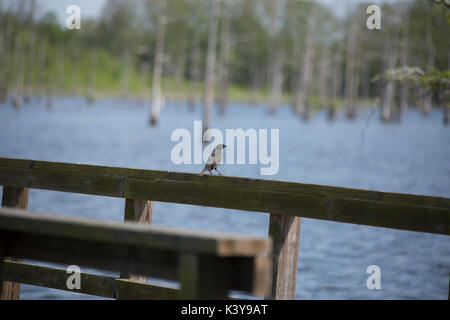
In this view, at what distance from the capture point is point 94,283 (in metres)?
4.84

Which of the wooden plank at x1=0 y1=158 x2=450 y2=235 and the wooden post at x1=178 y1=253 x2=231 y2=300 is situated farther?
the wooden plank at x1=0 y1=158 x2=450 y2=235

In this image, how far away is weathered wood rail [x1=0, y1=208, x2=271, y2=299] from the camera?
2371mm

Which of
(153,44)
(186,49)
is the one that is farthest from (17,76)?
(186,49)

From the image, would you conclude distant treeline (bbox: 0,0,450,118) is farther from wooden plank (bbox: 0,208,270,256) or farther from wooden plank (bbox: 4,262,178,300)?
wooden plank (bbox: 0,208,270,256)

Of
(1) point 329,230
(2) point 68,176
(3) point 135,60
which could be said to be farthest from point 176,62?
(2) point 68,176

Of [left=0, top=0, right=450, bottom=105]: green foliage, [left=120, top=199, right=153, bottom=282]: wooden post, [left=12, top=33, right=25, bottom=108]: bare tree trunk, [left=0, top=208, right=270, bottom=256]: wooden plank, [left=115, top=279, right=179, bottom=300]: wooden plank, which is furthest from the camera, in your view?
[left=0, top=0, right=450, bottom=105]: green foliage

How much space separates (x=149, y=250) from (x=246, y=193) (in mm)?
1836

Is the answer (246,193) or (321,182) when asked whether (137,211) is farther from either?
(321,182)

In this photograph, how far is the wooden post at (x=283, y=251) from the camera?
4363mm

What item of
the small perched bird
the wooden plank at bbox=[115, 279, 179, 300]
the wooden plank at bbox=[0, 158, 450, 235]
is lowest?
the wooden plank at bbox=[115, 279, 179, 300]

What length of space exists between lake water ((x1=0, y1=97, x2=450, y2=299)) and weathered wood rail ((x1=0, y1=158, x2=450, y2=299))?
2.98m

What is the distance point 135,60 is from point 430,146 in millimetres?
73237

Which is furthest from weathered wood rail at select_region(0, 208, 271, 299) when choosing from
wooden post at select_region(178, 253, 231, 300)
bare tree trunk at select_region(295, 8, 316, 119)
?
bare tree trunk at select_region(295, 8, 316, 119)

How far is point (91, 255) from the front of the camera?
2.69 m
